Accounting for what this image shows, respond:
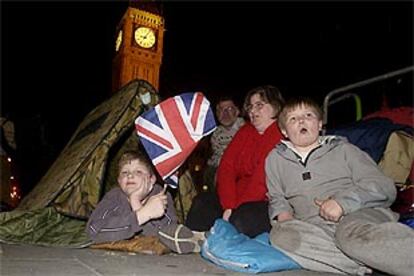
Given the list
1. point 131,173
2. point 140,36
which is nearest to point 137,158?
point 131,173

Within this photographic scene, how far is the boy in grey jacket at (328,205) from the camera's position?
243 cm

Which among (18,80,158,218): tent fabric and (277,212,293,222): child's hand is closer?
(277,212,293,222): child's hand

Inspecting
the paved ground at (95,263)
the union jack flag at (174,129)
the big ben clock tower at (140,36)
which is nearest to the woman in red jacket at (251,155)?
the union jack flag at (174,129)

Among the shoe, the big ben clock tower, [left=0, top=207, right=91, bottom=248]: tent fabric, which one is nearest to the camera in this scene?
the shoe

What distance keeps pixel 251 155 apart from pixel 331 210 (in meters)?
1.13

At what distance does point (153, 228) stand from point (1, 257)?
3.74 ft

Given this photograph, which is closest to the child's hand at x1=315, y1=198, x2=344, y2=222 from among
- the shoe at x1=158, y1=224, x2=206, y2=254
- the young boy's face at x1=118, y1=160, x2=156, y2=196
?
the shoe at x1=158, y1=224, x2=206, y2=254

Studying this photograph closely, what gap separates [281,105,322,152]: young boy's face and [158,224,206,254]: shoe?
0.90m

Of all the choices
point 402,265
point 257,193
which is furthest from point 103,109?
point 402,265

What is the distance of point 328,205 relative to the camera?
112 inches

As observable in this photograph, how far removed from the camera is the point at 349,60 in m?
27.1

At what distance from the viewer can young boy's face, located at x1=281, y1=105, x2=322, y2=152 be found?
3.18 metres

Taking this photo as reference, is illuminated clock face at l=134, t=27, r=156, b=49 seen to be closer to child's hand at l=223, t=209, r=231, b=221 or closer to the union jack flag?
the union jack flag

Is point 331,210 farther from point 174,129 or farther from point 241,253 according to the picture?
point 174,129
